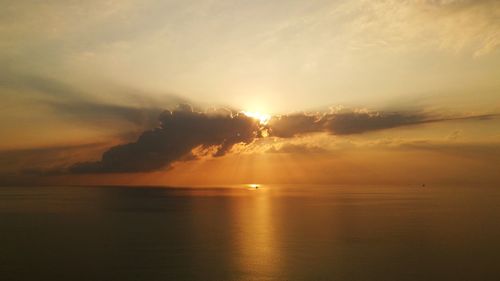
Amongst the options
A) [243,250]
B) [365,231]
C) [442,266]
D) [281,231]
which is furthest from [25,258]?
[365,231]

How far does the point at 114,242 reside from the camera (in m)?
69.3

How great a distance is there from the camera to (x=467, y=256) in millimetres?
56875

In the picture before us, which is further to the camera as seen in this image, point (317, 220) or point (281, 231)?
point (317, 220)

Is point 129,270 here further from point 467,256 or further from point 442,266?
point 467,256

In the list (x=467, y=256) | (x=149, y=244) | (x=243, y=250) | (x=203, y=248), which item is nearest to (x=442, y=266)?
(x=467, y=256)

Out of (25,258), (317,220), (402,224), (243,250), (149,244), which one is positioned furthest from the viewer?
(317,220)

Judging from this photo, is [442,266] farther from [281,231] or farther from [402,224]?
[402,224]

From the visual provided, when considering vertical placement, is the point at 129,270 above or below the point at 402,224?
above

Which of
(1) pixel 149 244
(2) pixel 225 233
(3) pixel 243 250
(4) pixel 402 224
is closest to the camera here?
(3) pixel 243 250

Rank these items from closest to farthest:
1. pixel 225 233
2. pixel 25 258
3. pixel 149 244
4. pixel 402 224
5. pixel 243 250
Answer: pixel 25 258 → pixel 243 250 → pixel 149 244 → pixel 225 233 → pixel 402 224

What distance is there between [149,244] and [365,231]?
41.9 metres

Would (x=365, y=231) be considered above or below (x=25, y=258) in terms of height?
below

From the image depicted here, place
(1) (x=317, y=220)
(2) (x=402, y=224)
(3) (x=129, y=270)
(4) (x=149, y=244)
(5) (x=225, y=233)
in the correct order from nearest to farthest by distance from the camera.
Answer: (3) (x=129, y=270) < (4) (x=149, y=244) < (5) (x=225, y=233) < (2) (x=402, y=224) < (1) (x=317, y=220)

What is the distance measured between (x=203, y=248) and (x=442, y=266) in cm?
3365
